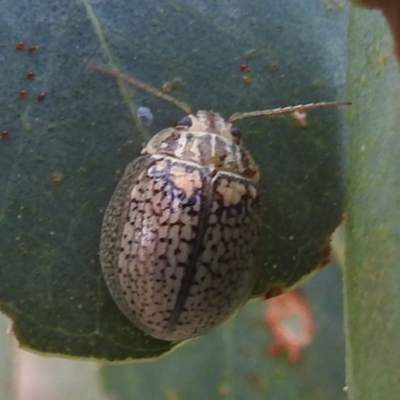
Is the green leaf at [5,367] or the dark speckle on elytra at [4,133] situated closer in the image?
the dark speckle on elytra at [4,133]

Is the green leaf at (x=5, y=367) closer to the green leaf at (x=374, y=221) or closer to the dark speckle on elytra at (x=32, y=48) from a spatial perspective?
the dark speckle on elytra at (x=32, y=48)

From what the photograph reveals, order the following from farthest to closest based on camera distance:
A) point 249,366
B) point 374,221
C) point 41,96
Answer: point 249,366 < point 41,96 < point 374,221

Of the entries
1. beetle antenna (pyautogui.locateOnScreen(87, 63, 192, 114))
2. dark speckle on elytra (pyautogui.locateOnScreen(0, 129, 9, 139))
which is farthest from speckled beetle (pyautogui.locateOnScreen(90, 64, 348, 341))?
dark speckle on elytra (pyautogui.locateOnScreen(0, 129, 9, 139))

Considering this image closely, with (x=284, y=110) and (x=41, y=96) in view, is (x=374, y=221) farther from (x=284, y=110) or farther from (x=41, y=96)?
(x=41, y=96)

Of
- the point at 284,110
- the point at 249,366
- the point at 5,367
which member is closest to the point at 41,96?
the point at 284,110

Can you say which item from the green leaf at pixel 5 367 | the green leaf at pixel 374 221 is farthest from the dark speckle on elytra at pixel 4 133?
the green leaf at pixel 5 367

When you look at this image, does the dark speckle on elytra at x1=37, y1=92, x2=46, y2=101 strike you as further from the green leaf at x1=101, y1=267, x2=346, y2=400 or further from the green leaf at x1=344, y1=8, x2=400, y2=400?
the green leaf at x1=101, y1=267, x2=346, y2=400
